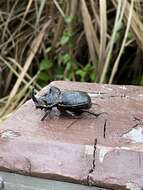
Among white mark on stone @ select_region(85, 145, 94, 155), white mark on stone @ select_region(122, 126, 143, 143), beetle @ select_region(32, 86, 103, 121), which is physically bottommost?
white mark on stone @ select_region(122, 126, 143, 143)

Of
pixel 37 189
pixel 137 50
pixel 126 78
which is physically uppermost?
pixel 37 189

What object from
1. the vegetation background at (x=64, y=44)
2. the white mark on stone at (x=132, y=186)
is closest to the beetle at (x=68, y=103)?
the white mark on stone at (x=132, y=186)

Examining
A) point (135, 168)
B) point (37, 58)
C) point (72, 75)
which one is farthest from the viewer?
point (37, 58)

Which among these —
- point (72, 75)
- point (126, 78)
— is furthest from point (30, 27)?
point (126, 78)

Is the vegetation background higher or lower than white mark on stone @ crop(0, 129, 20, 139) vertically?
lower

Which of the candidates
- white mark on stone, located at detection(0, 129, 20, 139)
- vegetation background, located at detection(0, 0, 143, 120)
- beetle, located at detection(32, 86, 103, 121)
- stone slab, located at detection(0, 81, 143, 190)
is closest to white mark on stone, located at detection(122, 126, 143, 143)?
stone slab, located at detection(0, 81, 143, 190)

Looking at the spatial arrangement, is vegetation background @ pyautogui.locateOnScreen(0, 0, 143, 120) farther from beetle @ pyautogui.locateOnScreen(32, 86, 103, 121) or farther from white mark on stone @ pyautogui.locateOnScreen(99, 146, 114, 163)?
white mark on stone @ pyautogui.locateOnScreen(99, 146, 114, 163)

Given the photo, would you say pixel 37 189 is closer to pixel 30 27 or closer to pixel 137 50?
pixel 137 50
